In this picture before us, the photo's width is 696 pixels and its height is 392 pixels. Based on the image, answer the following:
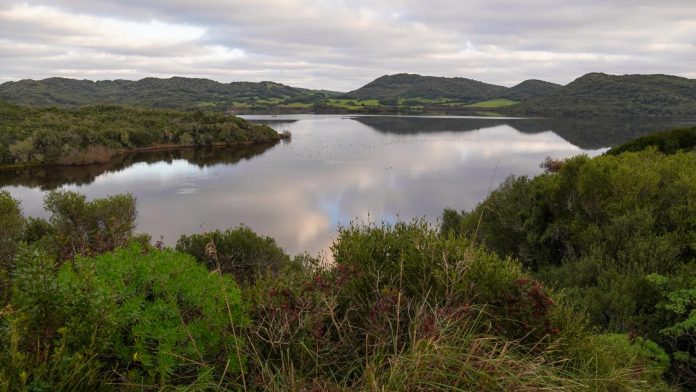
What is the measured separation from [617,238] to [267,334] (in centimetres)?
1588

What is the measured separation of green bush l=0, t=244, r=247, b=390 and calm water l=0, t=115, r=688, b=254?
1304 centimetres

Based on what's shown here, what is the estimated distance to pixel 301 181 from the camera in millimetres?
57594

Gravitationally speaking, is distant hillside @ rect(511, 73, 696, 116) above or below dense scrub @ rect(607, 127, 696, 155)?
above

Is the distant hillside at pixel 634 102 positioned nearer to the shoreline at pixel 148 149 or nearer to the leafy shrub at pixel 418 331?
the shoreline at pixel 148 149

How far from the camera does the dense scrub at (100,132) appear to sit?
64125mm

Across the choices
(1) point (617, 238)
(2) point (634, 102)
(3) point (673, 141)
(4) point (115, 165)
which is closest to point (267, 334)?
(1) point (617, 238)

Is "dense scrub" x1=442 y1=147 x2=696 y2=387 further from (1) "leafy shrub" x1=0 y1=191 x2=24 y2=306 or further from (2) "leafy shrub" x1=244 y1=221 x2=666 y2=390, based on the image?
(1) "leafy shrub" x1=0 y1=191 x2=24 y2=306

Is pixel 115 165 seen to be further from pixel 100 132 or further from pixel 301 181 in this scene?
pixel 301 181

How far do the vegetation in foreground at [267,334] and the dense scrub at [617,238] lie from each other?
222 centimetres

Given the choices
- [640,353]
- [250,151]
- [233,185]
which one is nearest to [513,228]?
[640,353]

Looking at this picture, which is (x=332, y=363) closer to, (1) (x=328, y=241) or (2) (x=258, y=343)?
(2) (x=258, y=343)

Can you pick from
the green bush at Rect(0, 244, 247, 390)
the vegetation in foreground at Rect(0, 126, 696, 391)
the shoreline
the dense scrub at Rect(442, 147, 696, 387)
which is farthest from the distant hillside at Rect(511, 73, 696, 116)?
the green bush at Rect(0, 244, 247, 390)

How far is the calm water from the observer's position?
39.6 m

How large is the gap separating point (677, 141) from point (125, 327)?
46.4 m
